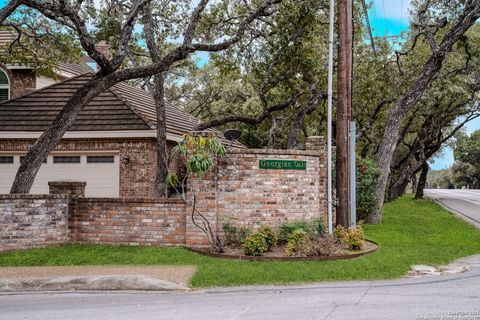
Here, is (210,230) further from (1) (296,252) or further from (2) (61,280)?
(2) (61,280)

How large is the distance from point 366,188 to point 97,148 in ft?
31.9

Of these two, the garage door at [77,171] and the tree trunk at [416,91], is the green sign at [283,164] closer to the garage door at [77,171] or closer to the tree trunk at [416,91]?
the garage door at [77,171]

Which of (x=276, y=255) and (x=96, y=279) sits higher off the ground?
(x=276, y=255)

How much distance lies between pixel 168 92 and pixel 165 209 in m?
25.9

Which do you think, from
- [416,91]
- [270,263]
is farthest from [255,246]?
[416,91]

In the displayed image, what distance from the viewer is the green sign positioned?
1305 centimetres

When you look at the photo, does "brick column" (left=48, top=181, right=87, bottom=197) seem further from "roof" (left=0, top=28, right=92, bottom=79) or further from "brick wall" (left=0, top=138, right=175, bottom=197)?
"roof" (left=0, top=28, right=92, bottom=79)

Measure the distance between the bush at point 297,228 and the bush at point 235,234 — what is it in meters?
0.81

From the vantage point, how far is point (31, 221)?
41.4ft

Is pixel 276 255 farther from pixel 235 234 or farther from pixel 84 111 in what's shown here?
pixel 84 111

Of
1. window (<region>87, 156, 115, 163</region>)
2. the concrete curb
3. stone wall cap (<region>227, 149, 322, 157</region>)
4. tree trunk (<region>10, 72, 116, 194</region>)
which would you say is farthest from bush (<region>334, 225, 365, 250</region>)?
window (<region>87, 156, 115, 163</region>)

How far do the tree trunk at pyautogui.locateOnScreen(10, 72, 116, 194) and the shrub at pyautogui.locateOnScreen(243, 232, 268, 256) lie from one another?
581 cm

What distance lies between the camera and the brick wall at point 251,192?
12.7 meters

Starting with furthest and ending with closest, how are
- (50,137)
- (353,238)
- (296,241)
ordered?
(50,137) < (353,238) < (296,241)
